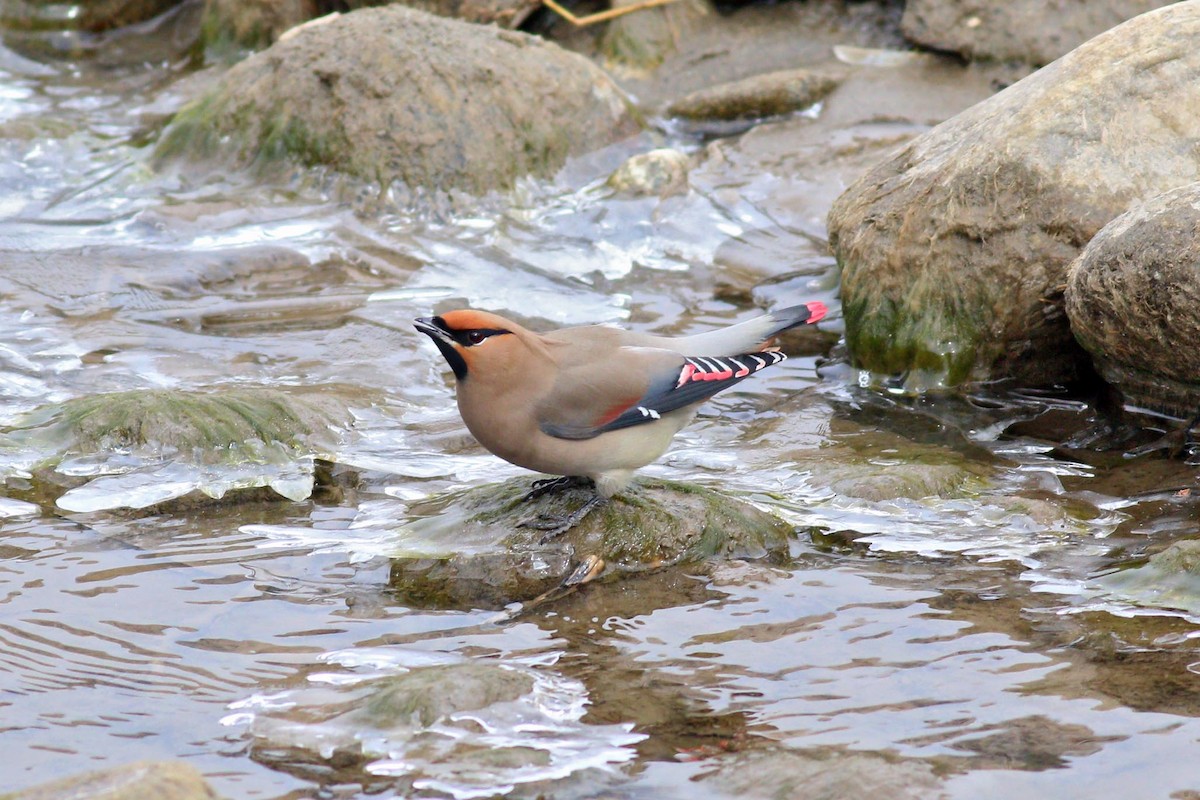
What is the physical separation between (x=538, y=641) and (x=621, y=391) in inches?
42.5

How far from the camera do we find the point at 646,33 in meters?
12.3

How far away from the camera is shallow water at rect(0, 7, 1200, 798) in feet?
12.6

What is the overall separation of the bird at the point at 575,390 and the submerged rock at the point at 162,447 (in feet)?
4.05

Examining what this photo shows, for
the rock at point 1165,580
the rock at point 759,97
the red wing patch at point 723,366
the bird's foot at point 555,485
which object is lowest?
the rock at point 1165,580

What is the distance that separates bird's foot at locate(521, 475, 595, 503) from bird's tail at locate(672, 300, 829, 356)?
695 mm

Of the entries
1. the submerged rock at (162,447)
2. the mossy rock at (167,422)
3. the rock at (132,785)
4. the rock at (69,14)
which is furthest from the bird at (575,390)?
the rock at (69,14)

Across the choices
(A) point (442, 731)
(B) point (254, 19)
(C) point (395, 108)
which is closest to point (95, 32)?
(B) point (254, 19)

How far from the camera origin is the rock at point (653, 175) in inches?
381

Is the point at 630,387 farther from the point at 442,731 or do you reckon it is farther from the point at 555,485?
the point at 442,731

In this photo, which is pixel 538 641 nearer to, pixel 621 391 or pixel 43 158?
pixel 621 391

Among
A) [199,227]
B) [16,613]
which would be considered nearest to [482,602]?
[16,613]

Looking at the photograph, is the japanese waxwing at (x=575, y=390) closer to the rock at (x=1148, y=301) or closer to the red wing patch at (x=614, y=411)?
the red wing patch at (x=614, y=411)

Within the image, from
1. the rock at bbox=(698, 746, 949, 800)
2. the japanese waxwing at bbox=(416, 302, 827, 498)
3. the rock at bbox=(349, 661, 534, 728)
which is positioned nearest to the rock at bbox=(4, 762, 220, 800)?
the rock at bbox=(349, 661, 534, 728)

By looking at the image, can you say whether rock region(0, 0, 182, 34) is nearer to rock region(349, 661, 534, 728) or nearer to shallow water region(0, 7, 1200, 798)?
shallow water region(0, 7, 1200, 798)
